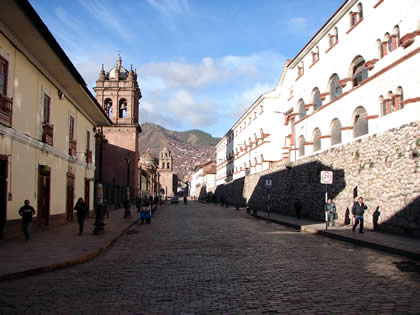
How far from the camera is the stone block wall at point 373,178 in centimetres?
1479

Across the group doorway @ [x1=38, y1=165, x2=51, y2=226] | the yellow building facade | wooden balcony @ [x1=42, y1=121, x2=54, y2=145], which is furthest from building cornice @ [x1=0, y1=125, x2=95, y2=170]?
doorway @ [x1=38, y1=165, x2=51, y2=226]

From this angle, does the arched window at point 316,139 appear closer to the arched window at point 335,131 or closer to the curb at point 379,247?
the arched window at point 335,131

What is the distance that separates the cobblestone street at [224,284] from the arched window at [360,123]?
10.0 meters

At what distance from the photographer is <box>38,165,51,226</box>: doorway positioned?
1691cm

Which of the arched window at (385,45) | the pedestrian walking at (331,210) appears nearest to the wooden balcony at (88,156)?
the pedestrian walking at (331,210)

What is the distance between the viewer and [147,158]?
113625 mm

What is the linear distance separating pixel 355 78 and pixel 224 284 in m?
17.2

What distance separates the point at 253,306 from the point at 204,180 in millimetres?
102342

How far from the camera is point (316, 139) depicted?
27203 mm

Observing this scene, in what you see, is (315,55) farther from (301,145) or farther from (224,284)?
(224,284)

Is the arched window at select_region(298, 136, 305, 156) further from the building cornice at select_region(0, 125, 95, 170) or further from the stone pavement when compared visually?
the building cornice at select_region(0, 125, 95, 170)

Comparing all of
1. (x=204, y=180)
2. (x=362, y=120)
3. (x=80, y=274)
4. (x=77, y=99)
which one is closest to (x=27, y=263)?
(x=80, y=274)

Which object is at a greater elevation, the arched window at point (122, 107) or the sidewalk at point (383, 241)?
Answer: the arched window at point (122, 107)

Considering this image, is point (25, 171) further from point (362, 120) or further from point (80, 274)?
point (362, 120)
